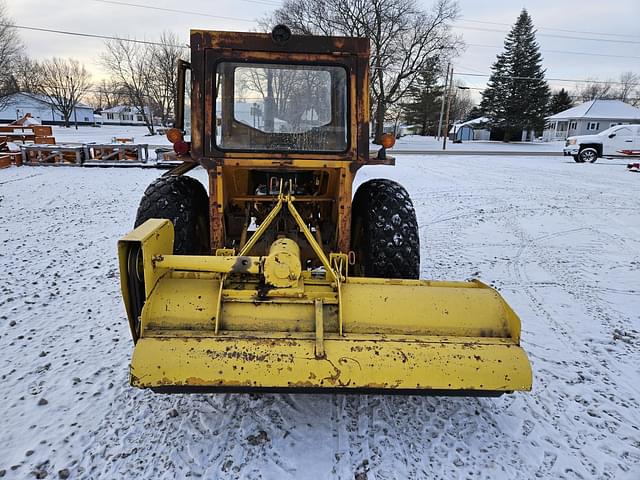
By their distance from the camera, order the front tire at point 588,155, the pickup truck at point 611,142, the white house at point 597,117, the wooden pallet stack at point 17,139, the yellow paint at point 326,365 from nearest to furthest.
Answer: the yellow paint at point 326,365 < the wooden pallet stack at point 17,139 < the front tire at point 588,155 < the pickup truck at point 611,142 < the white house at point 597,117

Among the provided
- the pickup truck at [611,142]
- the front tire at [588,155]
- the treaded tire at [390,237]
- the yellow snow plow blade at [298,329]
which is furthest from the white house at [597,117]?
the yellow snow plow blade at [298,329]

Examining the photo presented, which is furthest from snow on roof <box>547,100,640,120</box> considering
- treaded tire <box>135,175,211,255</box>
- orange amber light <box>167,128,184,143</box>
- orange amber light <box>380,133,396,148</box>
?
orange amber light <box>167,128,184,143</box>

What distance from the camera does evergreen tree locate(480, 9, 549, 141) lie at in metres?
41.1

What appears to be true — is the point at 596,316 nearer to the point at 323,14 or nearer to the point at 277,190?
the point at 277,190

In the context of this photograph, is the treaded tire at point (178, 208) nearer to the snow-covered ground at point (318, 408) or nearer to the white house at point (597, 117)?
the snow-covered ground at point (318, 408)

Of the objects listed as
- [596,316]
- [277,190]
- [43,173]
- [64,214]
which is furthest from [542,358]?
[43,173]

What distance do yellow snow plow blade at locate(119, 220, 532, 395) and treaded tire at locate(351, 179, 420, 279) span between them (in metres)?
0.57

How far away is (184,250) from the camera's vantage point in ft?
11.5

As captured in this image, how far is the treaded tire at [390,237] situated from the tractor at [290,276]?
0.4 inches

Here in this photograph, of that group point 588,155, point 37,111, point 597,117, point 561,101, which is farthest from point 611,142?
point 37,111

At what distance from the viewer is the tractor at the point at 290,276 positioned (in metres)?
2.29

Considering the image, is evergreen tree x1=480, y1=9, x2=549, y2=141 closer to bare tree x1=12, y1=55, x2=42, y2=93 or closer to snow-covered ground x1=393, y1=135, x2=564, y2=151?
snow-covered ground x1=393, y1=135, x2=564, y2=151

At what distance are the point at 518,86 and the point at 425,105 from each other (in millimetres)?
12024

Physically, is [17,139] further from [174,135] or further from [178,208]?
[178,208]
